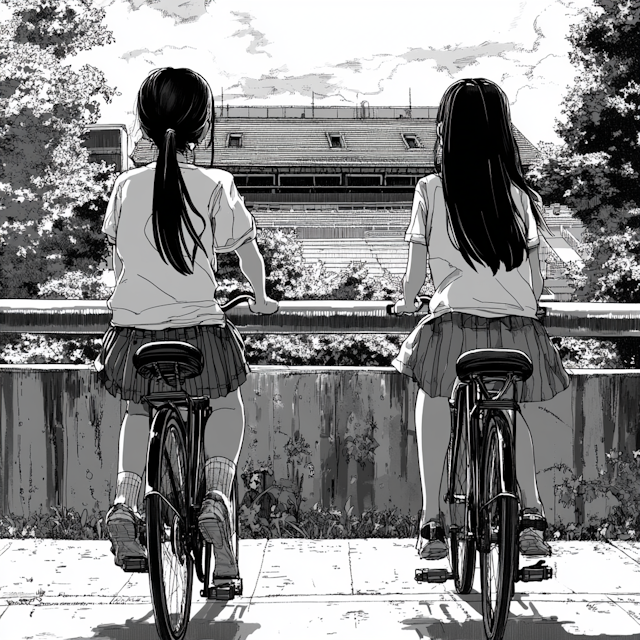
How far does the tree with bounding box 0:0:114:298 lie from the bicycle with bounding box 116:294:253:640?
26.3 metres

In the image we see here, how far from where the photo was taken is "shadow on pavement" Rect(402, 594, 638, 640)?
3.79 metres

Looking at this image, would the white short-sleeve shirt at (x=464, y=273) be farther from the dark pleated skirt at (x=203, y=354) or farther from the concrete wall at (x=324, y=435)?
the concrete wall at (x=324, y=435)

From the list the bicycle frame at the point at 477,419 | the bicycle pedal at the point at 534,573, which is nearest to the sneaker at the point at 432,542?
the bicycle frame at the point at 477,419

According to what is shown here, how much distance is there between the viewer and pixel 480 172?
3.84 meters

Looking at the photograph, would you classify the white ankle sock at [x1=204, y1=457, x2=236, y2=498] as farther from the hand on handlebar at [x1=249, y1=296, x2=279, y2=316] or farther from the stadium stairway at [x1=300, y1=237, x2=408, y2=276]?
the stadium stairway at [x1=300, y1=237, x2=408, y2=276]

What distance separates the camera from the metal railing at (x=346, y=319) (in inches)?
203

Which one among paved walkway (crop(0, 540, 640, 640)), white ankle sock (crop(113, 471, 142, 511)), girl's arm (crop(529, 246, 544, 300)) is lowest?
paved walkway (crop(0, 540, 640, 640))

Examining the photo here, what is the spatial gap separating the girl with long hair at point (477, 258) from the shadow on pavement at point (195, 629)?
0.75 meters

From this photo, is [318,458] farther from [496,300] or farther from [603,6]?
[603,6]

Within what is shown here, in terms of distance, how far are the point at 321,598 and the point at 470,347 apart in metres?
1.23

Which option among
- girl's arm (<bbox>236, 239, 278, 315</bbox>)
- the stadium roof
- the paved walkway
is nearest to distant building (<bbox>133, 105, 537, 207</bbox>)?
the stadium roof

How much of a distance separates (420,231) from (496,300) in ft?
1.25

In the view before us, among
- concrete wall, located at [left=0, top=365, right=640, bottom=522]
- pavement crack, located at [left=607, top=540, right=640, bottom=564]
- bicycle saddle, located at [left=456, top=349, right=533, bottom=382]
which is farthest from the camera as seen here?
concrete wall, located at [left=0, top=365, right=640, bottom=522]

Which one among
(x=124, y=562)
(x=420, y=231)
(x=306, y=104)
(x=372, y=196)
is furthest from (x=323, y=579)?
(x=306, y=104)
